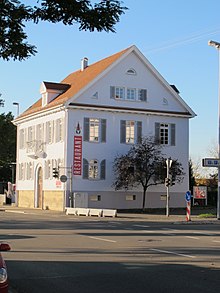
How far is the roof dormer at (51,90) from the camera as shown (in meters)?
52.3

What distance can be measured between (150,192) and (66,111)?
9699mm

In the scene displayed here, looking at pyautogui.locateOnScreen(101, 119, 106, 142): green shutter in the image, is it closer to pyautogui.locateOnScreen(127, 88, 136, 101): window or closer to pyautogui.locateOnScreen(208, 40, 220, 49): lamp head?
pyautogui.locateOnScreen(127, 88, 136, 101): window

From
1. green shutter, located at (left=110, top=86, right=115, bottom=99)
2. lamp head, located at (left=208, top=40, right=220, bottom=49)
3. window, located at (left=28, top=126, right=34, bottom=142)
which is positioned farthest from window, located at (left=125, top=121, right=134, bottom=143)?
lamp head, located at (left=208, top=40, right=220, bottom=49)

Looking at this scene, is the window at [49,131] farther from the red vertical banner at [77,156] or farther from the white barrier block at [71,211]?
the white barrier block at [71,211]

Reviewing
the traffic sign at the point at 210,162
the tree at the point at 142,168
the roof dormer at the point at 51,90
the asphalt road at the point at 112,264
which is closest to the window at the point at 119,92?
the tree at the point at 142,168

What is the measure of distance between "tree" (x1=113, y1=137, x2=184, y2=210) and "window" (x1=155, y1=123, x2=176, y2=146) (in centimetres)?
259

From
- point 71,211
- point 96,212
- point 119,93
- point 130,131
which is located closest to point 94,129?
point 130,131

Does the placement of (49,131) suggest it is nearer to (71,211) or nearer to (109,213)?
(71,211)

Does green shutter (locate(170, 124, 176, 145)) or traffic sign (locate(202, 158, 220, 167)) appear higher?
green shutter (locate(170, 124, 176, 145))

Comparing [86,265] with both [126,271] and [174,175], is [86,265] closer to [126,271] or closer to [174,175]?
[126,271]

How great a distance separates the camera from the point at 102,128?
158ft

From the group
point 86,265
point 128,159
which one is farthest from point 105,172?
point 86,265

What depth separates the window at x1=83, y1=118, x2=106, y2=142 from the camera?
1876 inches

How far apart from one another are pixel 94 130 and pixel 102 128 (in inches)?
26.7
